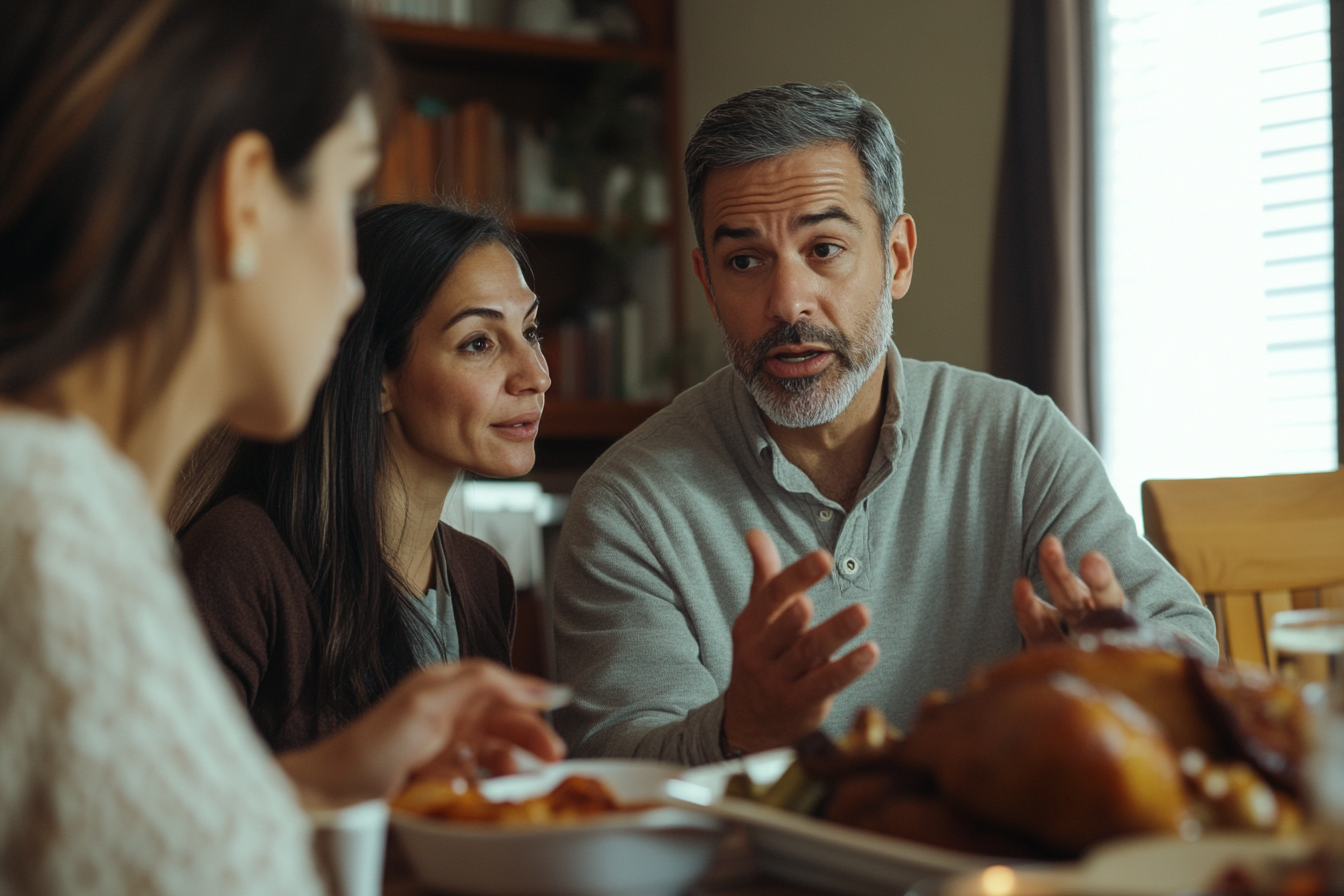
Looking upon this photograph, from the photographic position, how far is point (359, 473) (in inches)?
64.8

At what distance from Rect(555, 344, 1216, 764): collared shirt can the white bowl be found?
777mm

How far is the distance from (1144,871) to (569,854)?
0.98 feet

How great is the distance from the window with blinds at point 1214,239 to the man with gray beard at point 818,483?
1.15m

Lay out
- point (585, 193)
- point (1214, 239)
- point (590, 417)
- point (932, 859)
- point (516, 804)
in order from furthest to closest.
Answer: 1. point (585, 193)
2. point (590, 417)
3. point (1214, 239)
4. point (516, 804)
5. point (932, 859)

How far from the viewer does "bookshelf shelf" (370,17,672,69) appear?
3.81 metres

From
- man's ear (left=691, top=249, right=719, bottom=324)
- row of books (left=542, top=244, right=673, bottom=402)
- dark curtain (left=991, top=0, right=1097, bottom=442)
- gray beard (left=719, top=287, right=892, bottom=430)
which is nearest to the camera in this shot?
gray beard (left=719, top=287, right=892, bottom=430)

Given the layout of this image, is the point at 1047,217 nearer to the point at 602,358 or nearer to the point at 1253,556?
the point at 1253,556

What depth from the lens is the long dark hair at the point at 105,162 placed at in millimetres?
616

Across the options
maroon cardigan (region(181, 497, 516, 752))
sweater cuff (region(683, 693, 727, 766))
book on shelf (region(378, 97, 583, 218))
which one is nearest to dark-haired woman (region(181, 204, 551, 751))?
maroon cardigan (region(181, 497, 516, 752))

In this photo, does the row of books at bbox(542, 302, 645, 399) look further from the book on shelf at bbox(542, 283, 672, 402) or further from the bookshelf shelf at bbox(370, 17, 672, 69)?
the bookshelf shelf at bbox(370, 17, 672, 69)

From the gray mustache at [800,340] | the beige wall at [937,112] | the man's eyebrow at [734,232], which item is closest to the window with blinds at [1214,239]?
the beige wall at [937,112]

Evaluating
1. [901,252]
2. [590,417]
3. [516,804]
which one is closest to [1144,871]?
[516,804]

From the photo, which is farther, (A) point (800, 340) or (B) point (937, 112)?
(B) point (937, 112)

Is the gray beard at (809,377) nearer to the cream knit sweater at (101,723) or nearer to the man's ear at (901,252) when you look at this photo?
the man's ear at (901,252)
